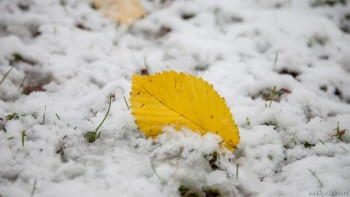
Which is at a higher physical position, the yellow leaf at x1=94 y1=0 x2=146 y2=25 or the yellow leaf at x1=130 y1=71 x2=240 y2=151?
the yellow leaf at x1=94 y1=0 x2=146 y2=25

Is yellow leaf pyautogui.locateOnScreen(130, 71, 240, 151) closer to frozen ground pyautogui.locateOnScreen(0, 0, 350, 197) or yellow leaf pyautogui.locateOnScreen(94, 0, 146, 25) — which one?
frozen ground pyautogui.locateOnScreen(0, 0, 350, 197)

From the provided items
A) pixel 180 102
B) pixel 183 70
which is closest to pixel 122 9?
pixel 183 70

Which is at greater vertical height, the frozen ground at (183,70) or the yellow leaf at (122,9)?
the yellow leaf at (122,9)

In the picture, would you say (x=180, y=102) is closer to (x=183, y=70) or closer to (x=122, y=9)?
(x=183, y=70)

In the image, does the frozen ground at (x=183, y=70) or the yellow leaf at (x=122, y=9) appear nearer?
the frozen ground at (x=183, y=70)

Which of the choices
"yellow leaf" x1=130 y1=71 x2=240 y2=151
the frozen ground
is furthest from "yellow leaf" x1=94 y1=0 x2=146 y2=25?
"yellow leaf" x1=130 y1=71 x2=240 y2=151

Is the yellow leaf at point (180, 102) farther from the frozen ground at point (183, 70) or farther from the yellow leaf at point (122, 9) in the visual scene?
the yellow leaf at point (122, 9)

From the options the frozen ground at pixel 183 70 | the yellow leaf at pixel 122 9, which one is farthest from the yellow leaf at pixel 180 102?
the yellow leaf at pixel 122 9
